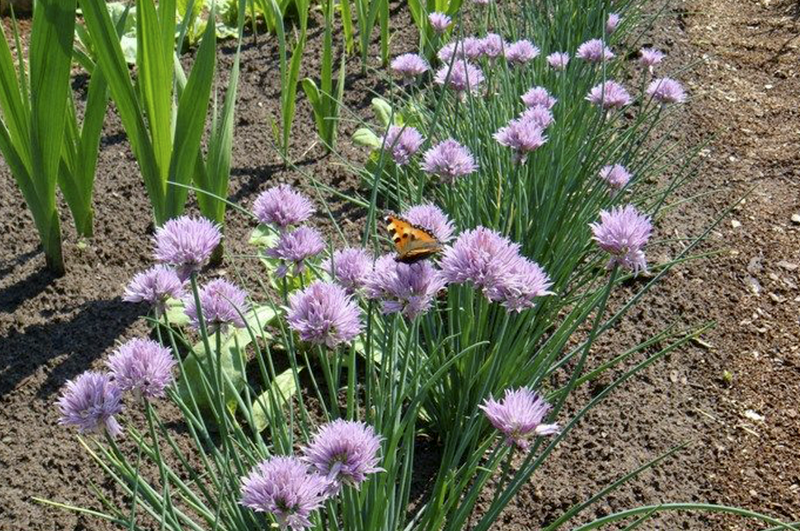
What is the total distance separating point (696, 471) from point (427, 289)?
1.16 m

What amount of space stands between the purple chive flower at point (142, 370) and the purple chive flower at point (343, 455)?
296mm

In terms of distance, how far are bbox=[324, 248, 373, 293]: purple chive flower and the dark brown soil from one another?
798 millimetres

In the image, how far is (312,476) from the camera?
1063mm

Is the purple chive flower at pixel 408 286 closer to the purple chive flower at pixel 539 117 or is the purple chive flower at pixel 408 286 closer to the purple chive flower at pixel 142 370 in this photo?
the purple chive flower at pixel 142 370

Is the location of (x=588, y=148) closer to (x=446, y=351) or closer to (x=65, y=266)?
(x=446, y=351)

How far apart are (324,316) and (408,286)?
123mm

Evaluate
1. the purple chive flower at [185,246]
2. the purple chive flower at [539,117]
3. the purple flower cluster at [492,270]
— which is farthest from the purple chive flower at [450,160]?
the purple chive flower at [185,246]

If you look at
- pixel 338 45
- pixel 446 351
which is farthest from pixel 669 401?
pixel 338 45

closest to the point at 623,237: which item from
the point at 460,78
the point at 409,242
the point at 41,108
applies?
the point at 409,242

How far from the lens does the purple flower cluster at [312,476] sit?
41.0 inches

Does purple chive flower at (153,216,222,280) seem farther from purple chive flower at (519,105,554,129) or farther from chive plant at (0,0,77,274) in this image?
chive plant at (0,0,77,274)

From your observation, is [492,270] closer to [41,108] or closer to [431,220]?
[431,220]

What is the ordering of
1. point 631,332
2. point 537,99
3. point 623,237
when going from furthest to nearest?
point 631,332 < point 537,99 < point 623,237

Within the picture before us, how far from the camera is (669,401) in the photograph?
2.34 metres
